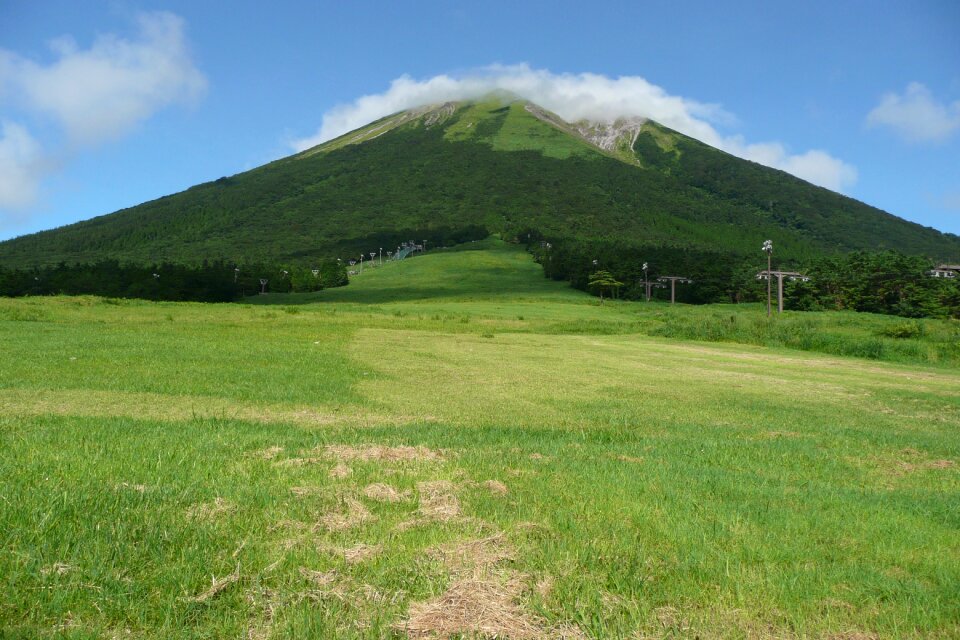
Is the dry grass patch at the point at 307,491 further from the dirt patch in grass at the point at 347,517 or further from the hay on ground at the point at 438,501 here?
the hay on ground at the point at 438,501

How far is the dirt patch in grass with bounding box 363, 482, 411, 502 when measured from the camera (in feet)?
22.9

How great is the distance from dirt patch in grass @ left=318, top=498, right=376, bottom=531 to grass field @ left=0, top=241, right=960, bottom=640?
47mm

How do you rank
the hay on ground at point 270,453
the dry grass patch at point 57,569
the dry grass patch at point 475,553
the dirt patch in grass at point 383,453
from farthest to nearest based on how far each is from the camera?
the dirt patch in grass at point 383,453, the hay on ground at point 270,453, the dry grass patch at point 475,553, the dry grass patch at point 57,569

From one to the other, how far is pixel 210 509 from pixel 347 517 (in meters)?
1.32

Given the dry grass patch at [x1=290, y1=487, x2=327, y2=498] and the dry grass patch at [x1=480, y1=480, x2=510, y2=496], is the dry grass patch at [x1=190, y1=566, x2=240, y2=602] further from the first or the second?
the dry grass patch at [x1=480, y1=480, x2=510, y2=496]

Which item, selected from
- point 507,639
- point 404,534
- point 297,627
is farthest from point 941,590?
point 297,627

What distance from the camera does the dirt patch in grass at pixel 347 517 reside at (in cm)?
611

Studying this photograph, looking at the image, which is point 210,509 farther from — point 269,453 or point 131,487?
point 269,453

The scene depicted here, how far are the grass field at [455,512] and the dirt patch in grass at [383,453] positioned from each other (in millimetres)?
72

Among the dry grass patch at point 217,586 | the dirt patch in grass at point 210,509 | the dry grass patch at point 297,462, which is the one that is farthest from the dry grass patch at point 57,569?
the dry grass patch at point 297,462

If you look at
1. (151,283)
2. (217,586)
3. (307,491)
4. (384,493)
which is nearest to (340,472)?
(307,491)

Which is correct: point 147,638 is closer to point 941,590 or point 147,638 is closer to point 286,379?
point 941,590

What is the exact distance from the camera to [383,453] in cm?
908

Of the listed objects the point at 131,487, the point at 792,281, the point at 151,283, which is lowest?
the point at 131,487
